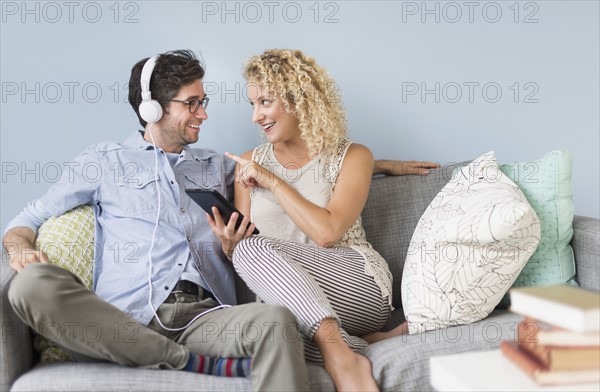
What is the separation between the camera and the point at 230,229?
198 cm

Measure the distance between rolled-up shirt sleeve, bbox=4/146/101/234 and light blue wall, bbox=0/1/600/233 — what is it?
343 millimetres

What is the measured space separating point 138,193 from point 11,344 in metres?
0.61

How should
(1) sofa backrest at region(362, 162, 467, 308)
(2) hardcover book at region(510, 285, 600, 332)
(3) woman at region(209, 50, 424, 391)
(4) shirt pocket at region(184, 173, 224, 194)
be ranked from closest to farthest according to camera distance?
(2) hardcover book at region(510, 285, 600, 332), (3) woman at region(209, 50, 424, 391), (4) shirt pocket at region(184, 173, 224, 194), (1) sofa backrest at region(362, 162, 467, 308)

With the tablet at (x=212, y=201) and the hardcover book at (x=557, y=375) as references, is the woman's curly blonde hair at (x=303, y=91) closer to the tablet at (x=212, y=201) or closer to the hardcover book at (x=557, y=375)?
the tablet at (x=212, y=201)

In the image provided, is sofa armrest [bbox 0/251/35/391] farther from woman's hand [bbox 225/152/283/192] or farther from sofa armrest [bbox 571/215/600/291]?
sofa armrest [bbox 571/215/600/291]

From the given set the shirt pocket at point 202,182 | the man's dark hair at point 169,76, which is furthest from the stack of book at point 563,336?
the man's dark hair at point 169,76

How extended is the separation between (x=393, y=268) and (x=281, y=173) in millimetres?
469

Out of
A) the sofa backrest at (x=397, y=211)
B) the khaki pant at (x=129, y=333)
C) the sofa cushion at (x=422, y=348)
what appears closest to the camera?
the khaki pant at (x=129, y=333)

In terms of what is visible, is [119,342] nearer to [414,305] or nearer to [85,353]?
[85,353]

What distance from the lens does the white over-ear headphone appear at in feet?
6.86

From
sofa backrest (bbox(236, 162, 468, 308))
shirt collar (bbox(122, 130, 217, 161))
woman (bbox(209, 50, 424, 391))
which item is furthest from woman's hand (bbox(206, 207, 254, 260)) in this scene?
sofa backrest (bbox(236, 162, 468, 308))

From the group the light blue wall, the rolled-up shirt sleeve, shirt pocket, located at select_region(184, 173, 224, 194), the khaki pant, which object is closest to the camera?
the khaki pant

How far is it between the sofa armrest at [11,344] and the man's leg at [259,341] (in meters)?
0.36

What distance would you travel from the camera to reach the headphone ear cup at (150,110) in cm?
209
